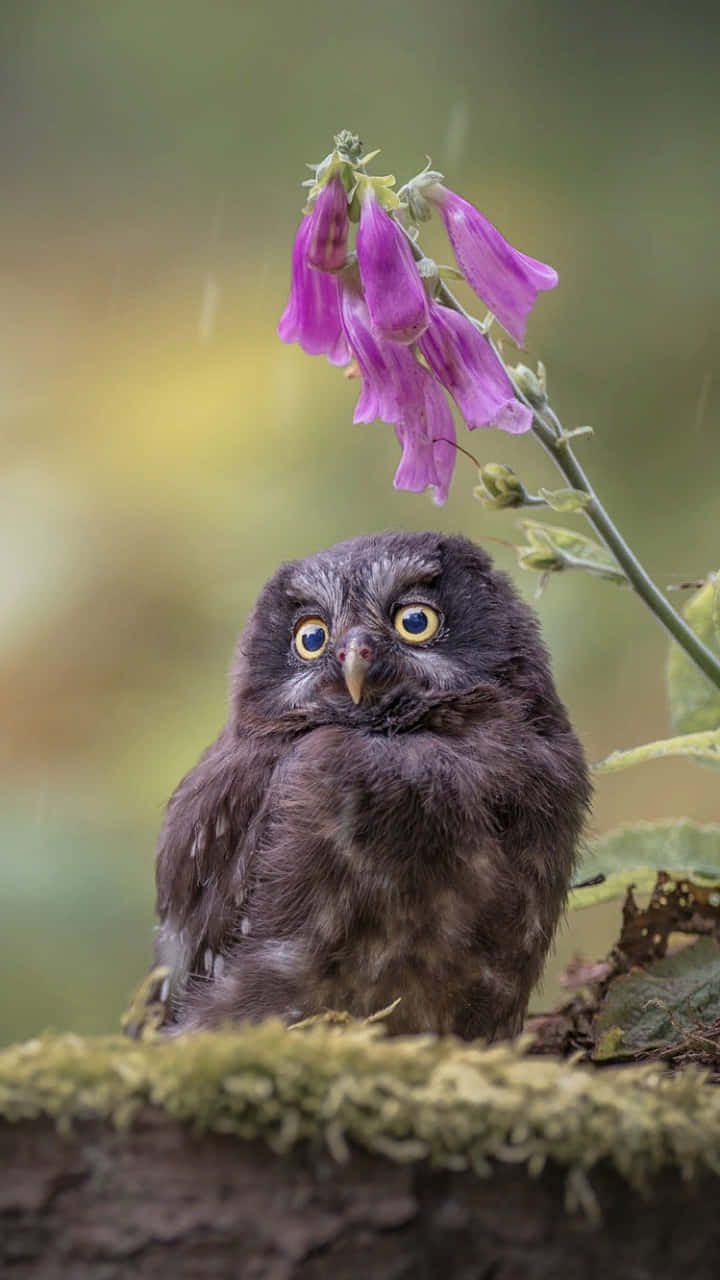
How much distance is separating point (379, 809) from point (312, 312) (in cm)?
58

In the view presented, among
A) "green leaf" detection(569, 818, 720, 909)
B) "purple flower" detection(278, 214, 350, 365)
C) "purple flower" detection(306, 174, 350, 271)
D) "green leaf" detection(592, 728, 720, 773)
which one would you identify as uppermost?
"purple flower" detection(306, 174, 350, 271)

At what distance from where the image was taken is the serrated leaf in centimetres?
122

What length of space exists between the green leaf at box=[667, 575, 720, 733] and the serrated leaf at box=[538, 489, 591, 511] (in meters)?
0.44

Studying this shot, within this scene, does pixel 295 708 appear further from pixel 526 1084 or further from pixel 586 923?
pixel 586 923

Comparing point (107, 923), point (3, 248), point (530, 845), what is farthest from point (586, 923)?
point (3, 248)

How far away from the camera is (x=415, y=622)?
4.94 ft

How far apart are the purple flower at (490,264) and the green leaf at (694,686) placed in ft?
1.77

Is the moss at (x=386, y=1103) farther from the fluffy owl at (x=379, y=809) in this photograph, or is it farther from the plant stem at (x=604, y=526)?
the plant stem at (x=604, y=526)

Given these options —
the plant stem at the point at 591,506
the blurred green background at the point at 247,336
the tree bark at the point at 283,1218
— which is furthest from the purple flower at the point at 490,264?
the blurred green background at the point at 247,336

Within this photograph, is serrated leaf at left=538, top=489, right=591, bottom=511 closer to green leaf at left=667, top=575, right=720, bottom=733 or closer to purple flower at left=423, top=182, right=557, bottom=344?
purple flower at left=423, top=182, right=557, bottom=344

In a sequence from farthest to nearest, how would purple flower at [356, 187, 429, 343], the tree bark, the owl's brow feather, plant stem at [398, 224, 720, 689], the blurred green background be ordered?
the blurred green background < the owl's brow feather < plant stem at [398, 224, 720, 689] < purple flower at [356, 187, 429, 343] < the tree bark

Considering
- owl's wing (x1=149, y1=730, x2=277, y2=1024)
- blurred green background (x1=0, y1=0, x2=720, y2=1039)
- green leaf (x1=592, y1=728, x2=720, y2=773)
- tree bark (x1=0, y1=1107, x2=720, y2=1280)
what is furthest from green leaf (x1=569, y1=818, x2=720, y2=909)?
blurred green background (x1=0, y1=0, x2=720, y2=1039)

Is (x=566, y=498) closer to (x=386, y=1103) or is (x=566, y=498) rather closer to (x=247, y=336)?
(x=386, y=1103)

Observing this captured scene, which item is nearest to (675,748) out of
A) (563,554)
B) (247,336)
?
(563,554)
